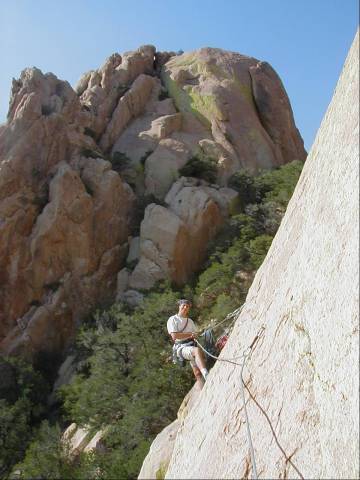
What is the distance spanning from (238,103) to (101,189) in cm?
1308

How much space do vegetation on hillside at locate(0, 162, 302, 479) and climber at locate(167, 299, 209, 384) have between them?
533 centimetres

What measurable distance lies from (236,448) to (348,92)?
11.8ft

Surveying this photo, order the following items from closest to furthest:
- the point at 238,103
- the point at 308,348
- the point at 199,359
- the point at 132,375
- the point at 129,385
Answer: the point at 308,348 < the point at 199,359 < the point at 129,385 < the point at 132,375 < the point at 238,103

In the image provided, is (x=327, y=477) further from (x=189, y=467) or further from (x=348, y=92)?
(x=348, y=92)

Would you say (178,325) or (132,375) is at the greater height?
(178,325)

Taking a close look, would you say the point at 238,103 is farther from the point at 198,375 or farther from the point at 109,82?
the point at 198,375

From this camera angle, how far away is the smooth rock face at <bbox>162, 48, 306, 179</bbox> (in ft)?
98.0

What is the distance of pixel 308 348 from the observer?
404 cm

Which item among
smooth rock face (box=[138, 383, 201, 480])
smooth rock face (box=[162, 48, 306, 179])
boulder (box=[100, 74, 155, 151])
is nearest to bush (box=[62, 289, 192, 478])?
smooth rock face (box=[138, 383, 201, 480])

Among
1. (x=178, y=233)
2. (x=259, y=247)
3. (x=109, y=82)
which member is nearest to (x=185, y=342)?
(x=259, y=247)

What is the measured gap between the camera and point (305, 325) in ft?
13.5

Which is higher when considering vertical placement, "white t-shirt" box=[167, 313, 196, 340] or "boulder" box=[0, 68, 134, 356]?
"boulder" box=[0, 68, 134, 356]

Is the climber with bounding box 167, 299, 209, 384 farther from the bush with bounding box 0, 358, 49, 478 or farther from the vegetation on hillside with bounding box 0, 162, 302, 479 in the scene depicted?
the bush with bounding box 0, 358, 49, 478

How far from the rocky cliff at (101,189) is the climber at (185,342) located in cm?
1367
